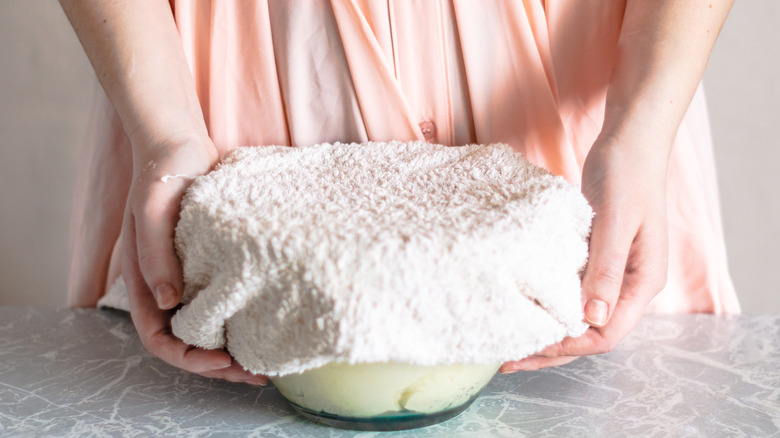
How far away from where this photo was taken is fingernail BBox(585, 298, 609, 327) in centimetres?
34

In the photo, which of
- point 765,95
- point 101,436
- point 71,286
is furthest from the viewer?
point 765,95

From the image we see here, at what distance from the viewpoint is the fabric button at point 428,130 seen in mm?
487

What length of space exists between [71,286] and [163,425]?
0.91 ft

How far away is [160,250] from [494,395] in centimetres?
21

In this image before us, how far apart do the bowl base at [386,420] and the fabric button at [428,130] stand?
0.66ft

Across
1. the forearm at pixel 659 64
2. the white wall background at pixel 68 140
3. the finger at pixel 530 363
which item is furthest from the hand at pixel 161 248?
the white wall background at pixel 68 140

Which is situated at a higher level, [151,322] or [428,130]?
[428,130]

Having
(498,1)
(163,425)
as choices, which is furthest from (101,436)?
(498,1)

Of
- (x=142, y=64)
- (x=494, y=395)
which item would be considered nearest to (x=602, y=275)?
(x=494, y=395)

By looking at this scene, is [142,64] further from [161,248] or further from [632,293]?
[632,293]

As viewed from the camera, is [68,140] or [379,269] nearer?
[379,269]

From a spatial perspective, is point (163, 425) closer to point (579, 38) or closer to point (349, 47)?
point (349, 47)

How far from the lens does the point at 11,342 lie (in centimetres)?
50

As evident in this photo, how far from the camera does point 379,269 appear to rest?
267 mm
